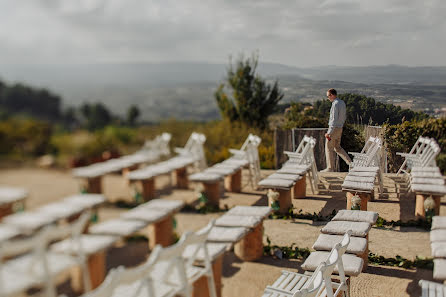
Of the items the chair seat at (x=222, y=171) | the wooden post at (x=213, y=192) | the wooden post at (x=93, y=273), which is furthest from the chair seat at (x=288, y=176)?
the wooden post at (x=213, y=192)

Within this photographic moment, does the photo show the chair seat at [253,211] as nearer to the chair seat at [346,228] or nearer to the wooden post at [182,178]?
the chair seat at [346,228]

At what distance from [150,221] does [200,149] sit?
1.56 metres

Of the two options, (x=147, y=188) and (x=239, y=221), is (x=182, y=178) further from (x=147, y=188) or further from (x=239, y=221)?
(x=239, y=221)

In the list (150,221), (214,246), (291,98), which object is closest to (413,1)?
(291,98)

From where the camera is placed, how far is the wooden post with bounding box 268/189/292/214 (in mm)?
2201

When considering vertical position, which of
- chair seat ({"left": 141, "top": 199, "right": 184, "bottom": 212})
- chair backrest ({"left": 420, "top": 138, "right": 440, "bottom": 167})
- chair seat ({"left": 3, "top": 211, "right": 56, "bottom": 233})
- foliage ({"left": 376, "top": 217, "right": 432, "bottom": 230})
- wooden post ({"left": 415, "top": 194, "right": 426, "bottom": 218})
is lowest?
chair seat ({"left": 3, "top": 211, "right": 56, "bottom": 233})

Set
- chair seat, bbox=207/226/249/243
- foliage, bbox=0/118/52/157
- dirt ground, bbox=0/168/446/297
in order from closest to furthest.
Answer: dirt ground, bbox=0/168/446/297 → chair seat, bbox=207/226/249/243 → foliage, bbox=0/118/52/157

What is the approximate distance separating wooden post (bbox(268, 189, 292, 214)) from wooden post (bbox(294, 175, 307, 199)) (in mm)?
82

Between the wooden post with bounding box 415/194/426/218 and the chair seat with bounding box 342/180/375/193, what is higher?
the chair seat with bounding box 342/180/375/193

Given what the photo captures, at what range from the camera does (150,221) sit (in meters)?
3.16

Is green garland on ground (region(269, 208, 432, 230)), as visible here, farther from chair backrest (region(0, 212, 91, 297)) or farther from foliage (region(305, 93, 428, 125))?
chair backrest (region(0, 212, 91, 297))

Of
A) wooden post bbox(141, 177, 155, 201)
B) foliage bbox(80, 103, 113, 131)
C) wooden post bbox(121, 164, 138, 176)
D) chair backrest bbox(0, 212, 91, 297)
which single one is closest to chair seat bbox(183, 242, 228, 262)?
chair backrest bbox(0, 212, 91, 297)

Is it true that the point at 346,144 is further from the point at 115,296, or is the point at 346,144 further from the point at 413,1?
the point at 115,296

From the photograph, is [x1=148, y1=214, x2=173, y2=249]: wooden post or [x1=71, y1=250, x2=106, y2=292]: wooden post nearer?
[x1=71, y1=250, x2=106, y2=292]: wooden post
